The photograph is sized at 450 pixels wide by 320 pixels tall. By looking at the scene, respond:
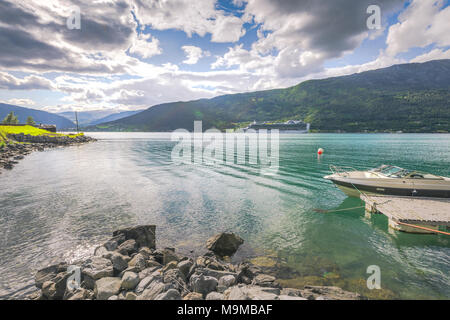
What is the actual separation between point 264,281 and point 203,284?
2.86m

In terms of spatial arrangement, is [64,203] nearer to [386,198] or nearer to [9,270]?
[9,270]

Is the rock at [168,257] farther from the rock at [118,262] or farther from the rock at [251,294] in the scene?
the rock at [251,294]

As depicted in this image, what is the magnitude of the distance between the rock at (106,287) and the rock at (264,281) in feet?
18.5

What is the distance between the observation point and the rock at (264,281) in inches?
355

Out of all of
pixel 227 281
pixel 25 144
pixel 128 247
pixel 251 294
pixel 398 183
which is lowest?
pixel 227 281

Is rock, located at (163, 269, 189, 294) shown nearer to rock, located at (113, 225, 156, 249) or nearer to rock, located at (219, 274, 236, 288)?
rock, located at (219, 274, 236, 288)

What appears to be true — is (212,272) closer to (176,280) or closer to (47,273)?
(176,280)

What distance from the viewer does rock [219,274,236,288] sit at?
8.70 meters

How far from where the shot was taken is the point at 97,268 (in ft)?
30.1

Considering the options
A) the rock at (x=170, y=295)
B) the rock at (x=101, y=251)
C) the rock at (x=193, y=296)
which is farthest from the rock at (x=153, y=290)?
the rock at (x=101, y=251)

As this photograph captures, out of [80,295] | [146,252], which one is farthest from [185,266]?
[80,295]

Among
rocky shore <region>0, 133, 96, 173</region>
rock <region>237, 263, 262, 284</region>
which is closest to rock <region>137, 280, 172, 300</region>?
rock <region>237, 263, 262, 284</region>

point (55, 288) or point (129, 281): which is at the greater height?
point (129, 281)

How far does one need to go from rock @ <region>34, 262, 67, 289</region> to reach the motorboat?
24200mm
